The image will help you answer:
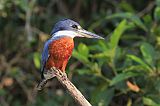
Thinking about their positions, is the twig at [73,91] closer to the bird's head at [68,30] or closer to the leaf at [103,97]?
the bird's head at [68,30]

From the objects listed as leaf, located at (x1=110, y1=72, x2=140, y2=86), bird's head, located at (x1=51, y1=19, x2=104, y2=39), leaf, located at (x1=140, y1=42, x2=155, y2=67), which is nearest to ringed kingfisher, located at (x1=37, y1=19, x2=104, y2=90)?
bird's head, located at (x1=51, y1=19, x2=104, y2=39)

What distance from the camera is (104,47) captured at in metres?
4.25

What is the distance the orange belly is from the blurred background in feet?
3.56

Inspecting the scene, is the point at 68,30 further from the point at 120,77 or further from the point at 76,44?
the point at 76,44

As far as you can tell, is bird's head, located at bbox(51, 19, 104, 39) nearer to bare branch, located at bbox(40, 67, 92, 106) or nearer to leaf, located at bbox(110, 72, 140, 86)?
bare branch, located at bbox(40, 67, 92, 106)

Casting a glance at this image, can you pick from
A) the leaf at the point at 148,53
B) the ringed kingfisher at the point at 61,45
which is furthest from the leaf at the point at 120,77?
the ringed kingfisher at the point at 61,45

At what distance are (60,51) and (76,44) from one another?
2.38 metres

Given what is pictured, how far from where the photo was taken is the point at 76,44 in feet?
18.2

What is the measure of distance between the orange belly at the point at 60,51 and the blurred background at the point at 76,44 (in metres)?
1.08

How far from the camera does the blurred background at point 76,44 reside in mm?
4449

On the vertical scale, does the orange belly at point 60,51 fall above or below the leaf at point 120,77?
above

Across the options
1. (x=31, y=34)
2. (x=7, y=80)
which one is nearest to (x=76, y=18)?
(x=31, y=34)

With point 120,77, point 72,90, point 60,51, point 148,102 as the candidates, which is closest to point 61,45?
point 60,51

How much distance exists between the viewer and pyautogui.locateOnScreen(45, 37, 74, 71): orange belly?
3.13m
